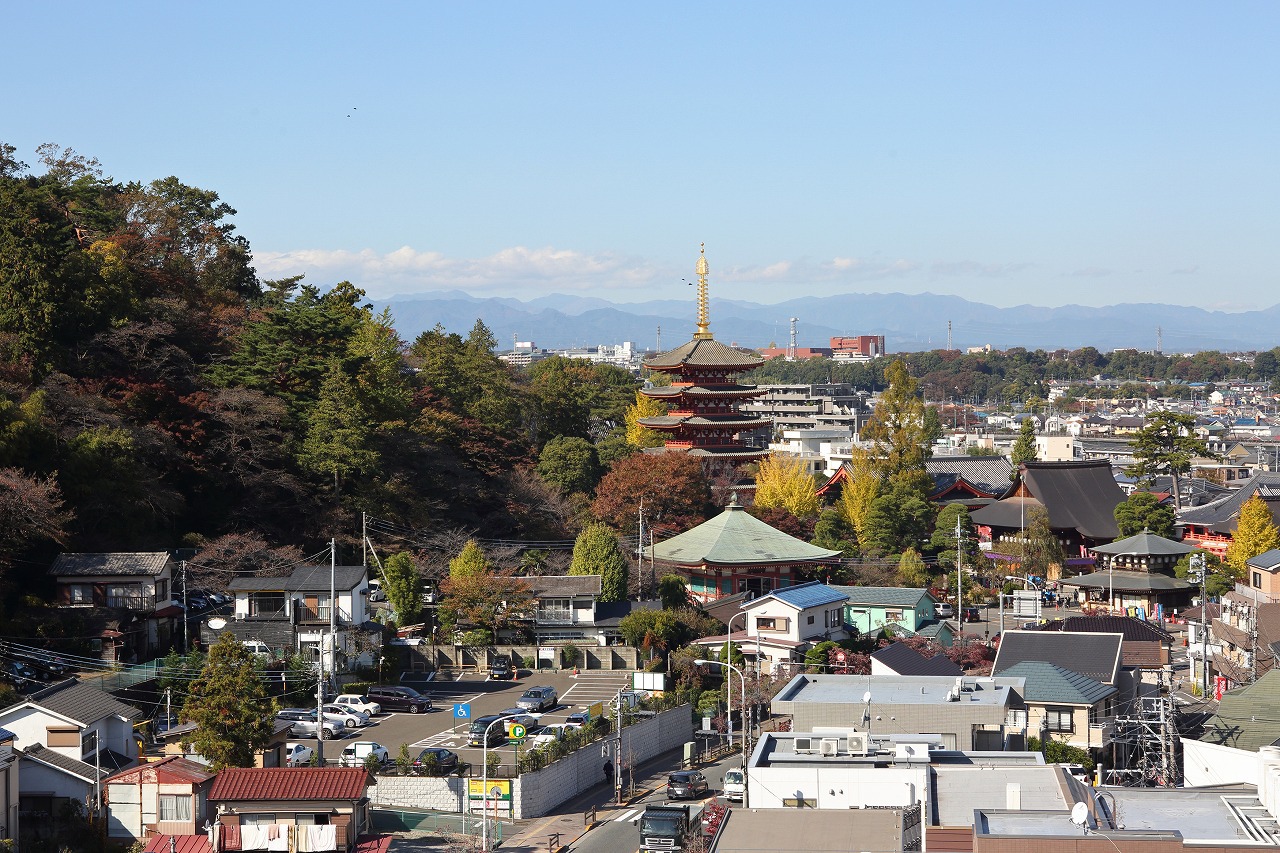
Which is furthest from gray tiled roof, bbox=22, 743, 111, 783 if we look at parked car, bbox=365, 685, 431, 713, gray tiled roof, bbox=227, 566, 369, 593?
gray tiled roof, bbox=227, 566, 369, 593

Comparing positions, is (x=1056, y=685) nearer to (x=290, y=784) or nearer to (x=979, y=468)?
(x=290, y=784)

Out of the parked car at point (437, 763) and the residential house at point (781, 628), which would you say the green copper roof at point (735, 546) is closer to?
the residential house at point (781, 628)

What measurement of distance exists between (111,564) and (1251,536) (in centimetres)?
3416

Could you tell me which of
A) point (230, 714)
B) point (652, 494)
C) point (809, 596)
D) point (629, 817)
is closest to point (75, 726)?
point (230, 714)

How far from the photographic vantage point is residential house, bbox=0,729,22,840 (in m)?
21.4

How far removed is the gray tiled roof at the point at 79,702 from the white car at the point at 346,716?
13.3 ft

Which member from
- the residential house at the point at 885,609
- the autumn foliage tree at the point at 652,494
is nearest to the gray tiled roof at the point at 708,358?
the autumn foliage tree at the point at 652,494

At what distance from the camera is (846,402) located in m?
147

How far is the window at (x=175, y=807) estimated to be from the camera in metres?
22.4

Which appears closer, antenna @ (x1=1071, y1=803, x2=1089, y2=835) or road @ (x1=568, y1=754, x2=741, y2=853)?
antenna @ (x1=1071, y1=803, x2=1089, y2=835)

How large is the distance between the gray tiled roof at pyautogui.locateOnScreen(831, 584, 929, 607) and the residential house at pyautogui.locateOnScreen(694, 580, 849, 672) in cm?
220

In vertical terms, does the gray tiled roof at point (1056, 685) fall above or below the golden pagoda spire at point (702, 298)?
below

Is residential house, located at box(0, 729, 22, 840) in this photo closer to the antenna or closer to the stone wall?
the stone wall

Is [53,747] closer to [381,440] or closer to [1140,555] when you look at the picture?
[381,440]
